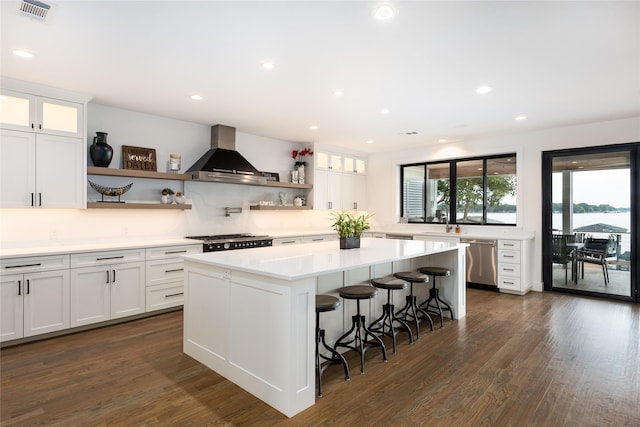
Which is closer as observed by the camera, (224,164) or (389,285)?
(389,285)

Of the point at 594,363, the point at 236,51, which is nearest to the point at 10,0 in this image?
the point at 236,51

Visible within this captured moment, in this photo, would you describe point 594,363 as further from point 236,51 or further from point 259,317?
point 236,51

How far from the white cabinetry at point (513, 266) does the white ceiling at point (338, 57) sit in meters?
1.98

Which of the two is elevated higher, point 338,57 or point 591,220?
point 338,57

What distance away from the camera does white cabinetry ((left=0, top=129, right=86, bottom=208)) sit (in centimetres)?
350

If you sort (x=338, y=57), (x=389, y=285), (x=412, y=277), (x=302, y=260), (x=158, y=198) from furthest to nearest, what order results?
(x=158, y=198) → (x=412, y=277) → (x=389, y=285) → (x=338, y=57) → (x=302, y=260)

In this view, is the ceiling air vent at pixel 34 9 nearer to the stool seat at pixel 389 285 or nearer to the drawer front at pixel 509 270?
the stool seat at pixel 389 285

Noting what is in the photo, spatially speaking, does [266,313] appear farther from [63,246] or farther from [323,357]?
[63,246]

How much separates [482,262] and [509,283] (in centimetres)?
50

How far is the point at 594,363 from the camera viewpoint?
9.81 feet

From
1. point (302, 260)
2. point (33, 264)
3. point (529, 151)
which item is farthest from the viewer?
point (529, 151)

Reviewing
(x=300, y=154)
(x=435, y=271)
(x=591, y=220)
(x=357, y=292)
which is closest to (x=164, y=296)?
(x=357, y=292)

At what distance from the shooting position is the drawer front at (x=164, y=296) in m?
4.25

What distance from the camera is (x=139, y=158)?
4.69 meters
